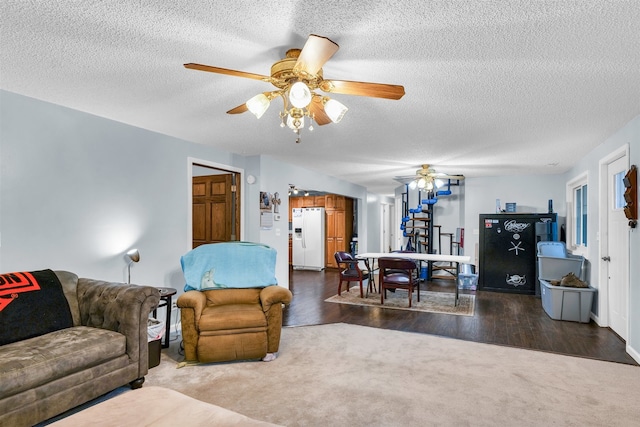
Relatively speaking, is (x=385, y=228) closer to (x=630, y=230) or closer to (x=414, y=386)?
(x=630, y=230)

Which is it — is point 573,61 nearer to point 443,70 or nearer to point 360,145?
point 443,70

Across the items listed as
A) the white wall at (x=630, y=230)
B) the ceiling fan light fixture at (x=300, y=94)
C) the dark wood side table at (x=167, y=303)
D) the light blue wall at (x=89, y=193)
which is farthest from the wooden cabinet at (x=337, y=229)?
the ceiling fan light fixture at (x=300, y=94)

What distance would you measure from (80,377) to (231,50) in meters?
2.29

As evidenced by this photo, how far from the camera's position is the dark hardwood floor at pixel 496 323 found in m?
3.66

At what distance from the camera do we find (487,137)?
414 centimetres

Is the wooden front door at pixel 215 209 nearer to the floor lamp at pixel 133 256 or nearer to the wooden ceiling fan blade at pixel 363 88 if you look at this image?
the floor lamp at pixel 133 256

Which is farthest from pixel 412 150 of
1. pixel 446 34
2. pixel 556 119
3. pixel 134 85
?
pixel 134 85

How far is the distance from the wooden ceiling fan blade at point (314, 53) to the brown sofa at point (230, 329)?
2.10 metres

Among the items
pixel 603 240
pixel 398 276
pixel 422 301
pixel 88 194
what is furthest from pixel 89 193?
pixel 603 240

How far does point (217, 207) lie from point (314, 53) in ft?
12.9

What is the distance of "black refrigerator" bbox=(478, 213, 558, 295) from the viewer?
634cm

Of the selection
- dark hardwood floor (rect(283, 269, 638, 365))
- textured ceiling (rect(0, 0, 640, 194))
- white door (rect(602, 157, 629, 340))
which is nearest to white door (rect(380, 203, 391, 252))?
dark hardwood floor (rect(283, 269, 638, 365))

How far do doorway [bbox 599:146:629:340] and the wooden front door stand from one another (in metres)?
4.65

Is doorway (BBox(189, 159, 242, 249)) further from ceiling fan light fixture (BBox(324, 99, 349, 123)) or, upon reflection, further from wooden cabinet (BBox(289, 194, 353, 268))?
wooden cabinet (BBox(289, 194, 353, 268))
